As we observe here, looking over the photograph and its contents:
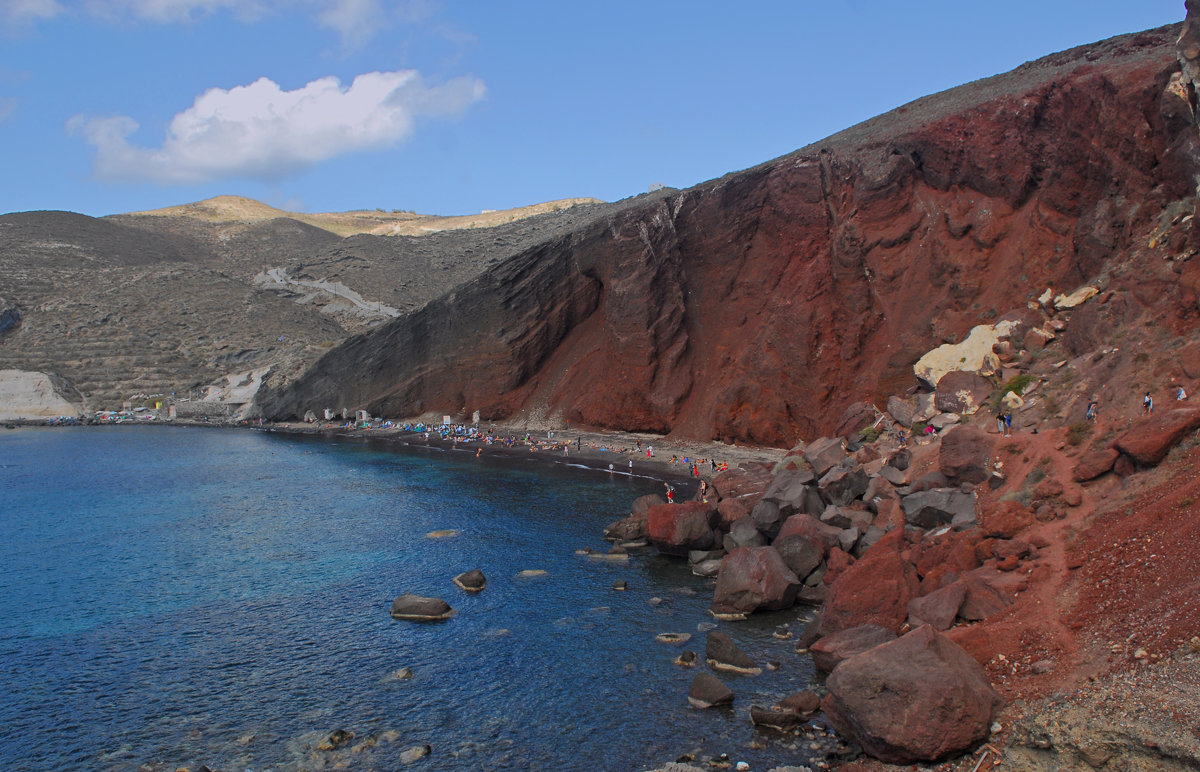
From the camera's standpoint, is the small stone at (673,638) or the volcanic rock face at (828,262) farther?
the volcanic rock face at (828,262)

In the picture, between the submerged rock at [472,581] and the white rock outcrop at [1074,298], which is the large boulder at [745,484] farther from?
the white rock outcrop at [1074,298]

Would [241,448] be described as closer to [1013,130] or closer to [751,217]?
[751,217]

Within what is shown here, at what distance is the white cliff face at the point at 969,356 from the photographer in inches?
1281

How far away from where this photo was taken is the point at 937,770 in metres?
13.6

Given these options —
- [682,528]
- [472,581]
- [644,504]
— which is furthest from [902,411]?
[472,581]

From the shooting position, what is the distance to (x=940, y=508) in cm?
2388

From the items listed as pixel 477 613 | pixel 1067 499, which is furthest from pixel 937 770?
pixel 477 613

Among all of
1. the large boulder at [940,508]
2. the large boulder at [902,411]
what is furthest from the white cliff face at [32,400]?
the large boulder at [940,508]

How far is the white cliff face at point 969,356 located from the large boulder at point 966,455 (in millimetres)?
7401

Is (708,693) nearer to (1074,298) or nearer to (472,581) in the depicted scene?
(472,581)

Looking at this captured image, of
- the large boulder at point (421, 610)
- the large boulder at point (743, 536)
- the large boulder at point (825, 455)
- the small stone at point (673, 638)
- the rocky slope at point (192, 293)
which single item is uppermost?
the rocky slope at point (192, 293)

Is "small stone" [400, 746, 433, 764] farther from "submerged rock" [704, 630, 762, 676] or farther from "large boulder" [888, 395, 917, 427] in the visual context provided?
"large boulder" [888, 395, 917, 427]

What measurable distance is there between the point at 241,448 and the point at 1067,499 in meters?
67.8

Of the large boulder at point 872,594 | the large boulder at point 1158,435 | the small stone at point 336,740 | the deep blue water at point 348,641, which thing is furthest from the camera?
the large boulder at point 872,594
